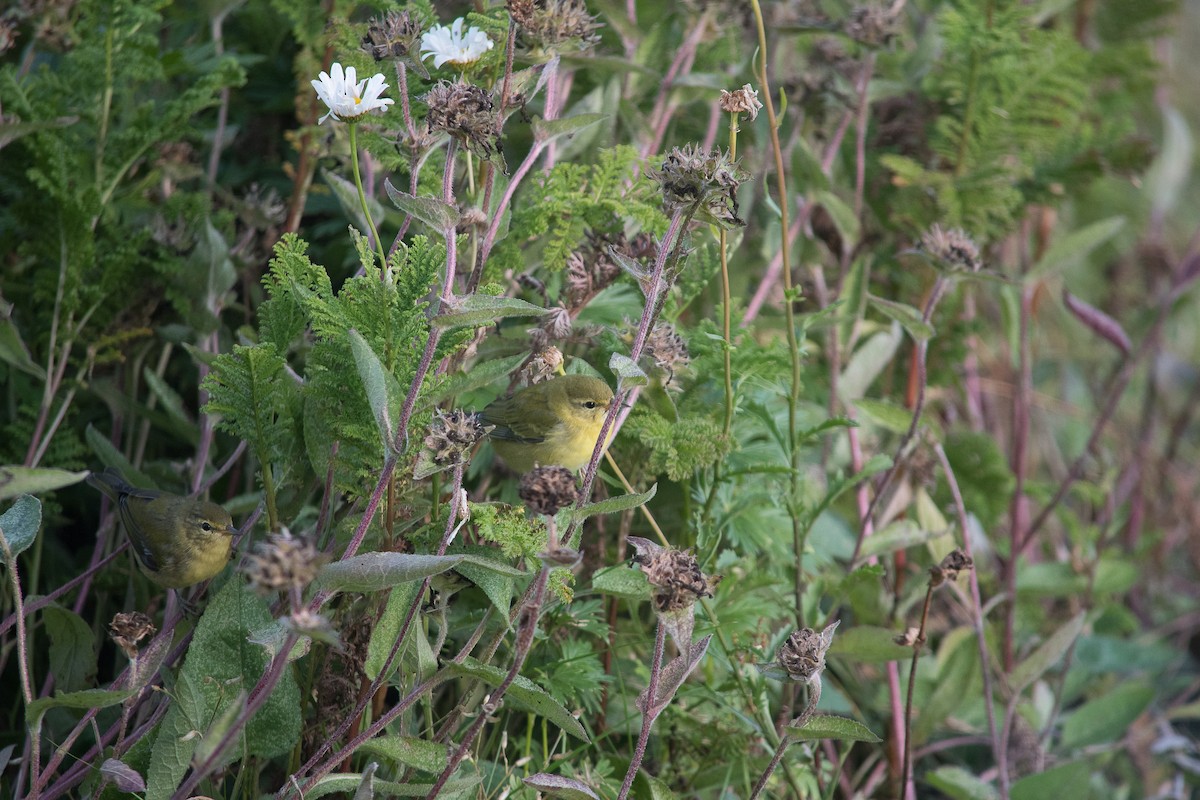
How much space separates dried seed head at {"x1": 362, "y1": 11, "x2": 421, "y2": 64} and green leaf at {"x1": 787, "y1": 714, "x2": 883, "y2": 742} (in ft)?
2.88

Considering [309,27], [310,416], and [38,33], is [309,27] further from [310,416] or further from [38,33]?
[310,416]

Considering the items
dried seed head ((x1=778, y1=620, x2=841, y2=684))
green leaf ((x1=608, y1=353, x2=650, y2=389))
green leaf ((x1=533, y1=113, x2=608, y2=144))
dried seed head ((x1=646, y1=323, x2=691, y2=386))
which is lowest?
dried seed head ((x1=778, y1=620, x2=841, y2=684))

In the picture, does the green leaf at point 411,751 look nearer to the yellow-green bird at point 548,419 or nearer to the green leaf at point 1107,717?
the yellow-green bird at point 548,419

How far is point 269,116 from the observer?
2.18 m

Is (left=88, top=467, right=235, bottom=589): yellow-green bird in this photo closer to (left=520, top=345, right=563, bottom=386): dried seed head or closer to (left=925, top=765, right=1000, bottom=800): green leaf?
(left=520, top=345, right=563, bottom=386): dried seed head

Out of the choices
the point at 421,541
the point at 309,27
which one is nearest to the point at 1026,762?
the point at 421,541

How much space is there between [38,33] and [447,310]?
1086 millimetres

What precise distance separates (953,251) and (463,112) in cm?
74

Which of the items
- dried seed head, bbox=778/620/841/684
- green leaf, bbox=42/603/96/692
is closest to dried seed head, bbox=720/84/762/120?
dried seed head, bbox=778/620/841/684

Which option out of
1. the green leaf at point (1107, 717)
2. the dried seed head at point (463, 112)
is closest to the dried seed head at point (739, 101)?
the dried seed head at point (463, 112)

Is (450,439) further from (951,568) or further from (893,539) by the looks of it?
(893,539)

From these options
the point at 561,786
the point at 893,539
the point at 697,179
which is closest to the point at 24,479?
the point at 561,786

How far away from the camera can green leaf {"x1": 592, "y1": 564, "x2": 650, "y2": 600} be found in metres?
1.33

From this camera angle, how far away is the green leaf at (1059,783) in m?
1.74
